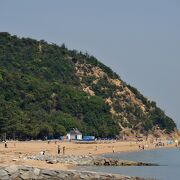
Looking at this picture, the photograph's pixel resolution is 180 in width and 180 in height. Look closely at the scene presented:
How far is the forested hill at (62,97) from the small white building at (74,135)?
1537 millimetres

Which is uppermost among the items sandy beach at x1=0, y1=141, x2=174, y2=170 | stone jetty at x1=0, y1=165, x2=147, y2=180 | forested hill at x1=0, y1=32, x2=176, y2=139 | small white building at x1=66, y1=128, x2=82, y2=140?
forested hill at x1=0, y1=32, x2=176, y2=139

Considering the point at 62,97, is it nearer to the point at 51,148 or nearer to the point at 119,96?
the point at 119,96

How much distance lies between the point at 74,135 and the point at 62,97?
2019 cm

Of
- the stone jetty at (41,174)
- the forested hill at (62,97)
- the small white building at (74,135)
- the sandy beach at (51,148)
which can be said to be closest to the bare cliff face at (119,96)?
the forested hill at (62,97)

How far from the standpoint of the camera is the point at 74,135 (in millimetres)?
113188

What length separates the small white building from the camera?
110m

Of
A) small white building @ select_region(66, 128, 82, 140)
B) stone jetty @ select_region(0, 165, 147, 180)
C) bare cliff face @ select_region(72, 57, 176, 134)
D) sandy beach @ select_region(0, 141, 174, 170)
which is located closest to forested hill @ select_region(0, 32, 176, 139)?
bare cliff face @ select_region(72, 57, 176, 134)

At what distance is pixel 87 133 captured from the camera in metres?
123

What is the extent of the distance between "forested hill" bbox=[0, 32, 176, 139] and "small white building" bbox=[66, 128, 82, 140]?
5.04 ft

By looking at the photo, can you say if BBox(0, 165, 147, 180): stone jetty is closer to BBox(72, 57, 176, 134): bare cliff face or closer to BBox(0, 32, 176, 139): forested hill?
BBox(0, 32, 176, 139): forested hill

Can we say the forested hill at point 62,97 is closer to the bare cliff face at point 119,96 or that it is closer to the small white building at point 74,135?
the bare cliff face at point 119,96

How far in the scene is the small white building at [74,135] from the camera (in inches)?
4319

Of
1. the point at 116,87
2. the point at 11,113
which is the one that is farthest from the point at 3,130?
the point at 116,87

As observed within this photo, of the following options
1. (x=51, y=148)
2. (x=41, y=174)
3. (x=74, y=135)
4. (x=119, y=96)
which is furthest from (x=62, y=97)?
(x=41, y=174)
